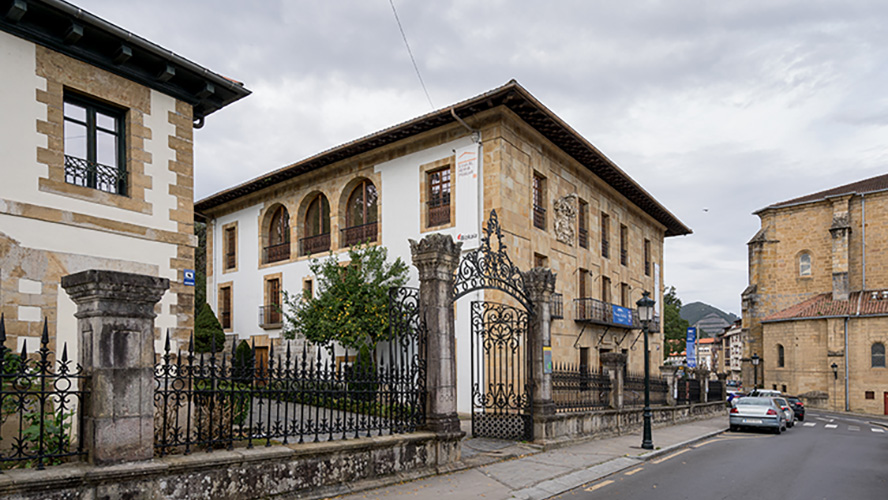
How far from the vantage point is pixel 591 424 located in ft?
47.8

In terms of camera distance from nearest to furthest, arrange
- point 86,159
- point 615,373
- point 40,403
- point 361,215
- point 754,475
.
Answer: point 40,403 < point 86,159 < point 754,475 < point 615,373 < point 361,215

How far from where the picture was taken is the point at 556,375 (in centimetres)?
1340

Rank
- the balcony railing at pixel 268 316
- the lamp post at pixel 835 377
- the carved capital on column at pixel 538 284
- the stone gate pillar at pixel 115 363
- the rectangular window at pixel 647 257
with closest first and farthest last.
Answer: the stone gate pillar at pixel 115 363 < the carved capital on column at pixel 538 284 < the balcony railing at pixel 268 316 < the rectangular window at pixel 647 257 < the lamp post at pixel 835 377

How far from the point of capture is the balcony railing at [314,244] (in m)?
24.2

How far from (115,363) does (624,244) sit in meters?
26.6

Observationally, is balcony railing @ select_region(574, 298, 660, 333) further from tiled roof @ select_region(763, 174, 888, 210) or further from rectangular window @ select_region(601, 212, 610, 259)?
tiled roof @ select_region(763, 174, 888, 210)

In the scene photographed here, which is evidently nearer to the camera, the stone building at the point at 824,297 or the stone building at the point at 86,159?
the stone building at the point at 86,159

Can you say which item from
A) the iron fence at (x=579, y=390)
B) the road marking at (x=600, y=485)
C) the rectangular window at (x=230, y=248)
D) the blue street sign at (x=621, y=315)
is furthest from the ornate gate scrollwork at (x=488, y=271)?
the rectangular window at (x=230, y=248)

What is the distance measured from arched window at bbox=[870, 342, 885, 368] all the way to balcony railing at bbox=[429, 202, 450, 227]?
36491 millimetres

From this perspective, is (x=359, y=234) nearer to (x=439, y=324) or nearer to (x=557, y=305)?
(x=557, y=305)

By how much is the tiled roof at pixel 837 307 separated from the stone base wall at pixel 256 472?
42792 millimetres

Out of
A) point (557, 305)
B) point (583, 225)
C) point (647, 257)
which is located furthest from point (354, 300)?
point (647, 257)

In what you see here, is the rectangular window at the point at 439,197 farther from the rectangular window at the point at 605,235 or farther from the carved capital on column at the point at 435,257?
the carved capital on column at the point at 435,257

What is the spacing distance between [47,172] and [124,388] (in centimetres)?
535
